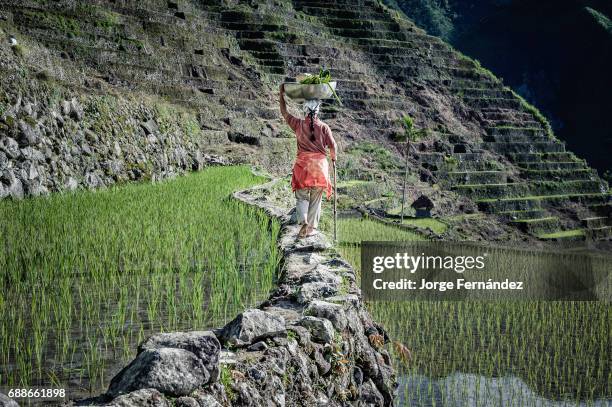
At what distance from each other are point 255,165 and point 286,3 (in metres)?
23.8

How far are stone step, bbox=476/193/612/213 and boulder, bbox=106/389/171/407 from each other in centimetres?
3035

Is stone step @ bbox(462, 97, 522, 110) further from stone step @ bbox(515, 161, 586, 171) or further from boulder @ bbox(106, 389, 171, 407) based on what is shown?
boulder @ bbox(106, 389, 171, 407)

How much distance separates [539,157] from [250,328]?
38.4 m

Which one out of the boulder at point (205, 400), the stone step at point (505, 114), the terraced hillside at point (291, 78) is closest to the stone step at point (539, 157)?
the terraced hillside at point (291, 78)

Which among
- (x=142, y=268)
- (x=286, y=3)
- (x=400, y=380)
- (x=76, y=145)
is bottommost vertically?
(x=400, y=380)

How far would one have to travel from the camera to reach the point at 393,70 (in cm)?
4088

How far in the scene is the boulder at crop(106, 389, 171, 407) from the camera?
2.42m

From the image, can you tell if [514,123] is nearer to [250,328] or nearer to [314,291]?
[314,291]

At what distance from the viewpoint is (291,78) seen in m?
35.1

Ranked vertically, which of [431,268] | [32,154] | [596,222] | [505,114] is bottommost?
[431,268]

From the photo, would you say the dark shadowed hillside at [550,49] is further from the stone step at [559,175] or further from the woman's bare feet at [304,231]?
the woman's bare feet at [304,231]

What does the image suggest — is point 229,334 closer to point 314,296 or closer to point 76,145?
point 314,296

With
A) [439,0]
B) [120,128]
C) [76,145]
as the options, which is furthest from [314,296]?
[439,0]

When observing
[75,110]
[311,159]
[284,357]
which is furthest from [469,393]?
[75,110]
